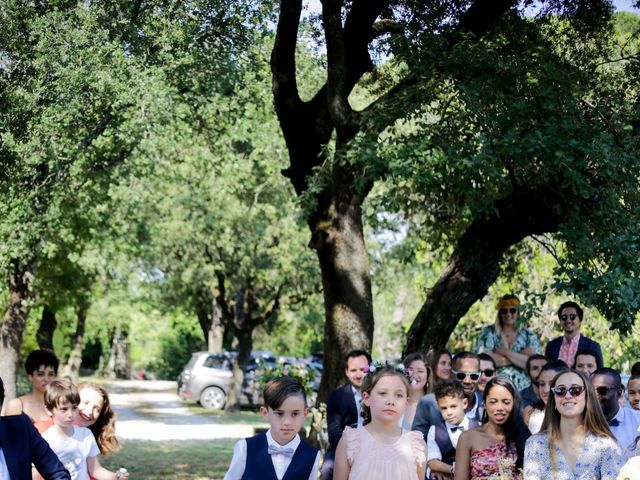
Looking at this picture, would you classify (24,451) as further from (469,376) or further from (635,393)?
(635,393)

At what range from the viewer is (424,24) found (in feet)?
40.5

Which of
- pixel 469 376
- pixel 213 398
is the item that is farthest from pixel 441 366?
pixel 213 398

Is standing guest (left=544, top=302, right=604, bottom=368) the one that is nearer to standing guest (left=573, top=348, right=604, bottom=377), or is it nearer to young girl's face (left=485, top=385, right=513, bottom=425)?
standing guest (left=573, top=348, right=604, bottom=377)

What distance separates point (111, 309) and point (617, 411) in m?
36.3

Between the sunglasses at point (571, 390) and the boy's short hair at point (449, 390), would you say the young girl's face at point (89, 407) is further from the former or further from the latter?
the sunglasses at point (571, 390)

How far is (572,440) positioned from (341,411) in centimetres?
296

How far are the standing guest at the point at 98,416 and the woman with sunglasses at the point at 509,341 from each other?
4640mm

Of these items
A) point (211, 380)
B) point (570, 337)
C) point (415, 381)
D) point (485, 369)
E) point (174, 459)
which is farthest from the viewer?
point (211, 380)

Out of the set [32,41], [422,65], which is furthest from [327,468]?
[32,41]

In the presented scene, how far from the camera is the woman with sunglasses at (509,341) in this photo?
1014cm

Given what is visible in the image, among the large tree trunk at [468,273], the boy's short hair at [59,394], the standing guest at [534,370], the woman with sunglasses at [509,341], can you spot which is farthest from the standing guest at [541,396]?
the large tree trunk at [468,273]

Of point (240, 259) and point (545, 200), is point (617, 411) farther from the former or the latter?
point (240, 259)

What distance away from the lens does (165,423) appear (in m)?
25.8

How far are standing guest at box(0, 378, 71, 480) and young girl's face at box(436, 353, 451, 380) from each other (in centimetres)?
476
